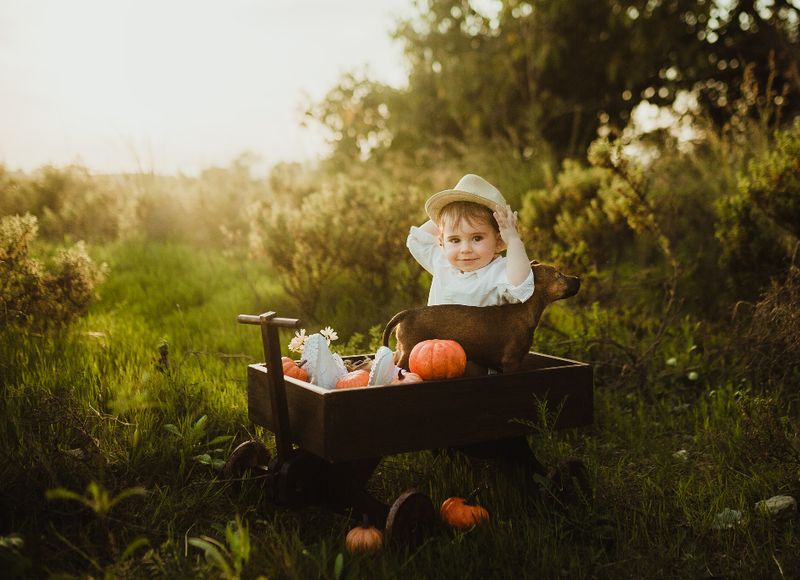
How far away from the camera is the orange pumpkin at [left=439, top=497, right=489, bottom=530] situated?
122 inches

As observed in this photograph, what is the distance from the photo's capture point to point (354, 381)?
3170 mm

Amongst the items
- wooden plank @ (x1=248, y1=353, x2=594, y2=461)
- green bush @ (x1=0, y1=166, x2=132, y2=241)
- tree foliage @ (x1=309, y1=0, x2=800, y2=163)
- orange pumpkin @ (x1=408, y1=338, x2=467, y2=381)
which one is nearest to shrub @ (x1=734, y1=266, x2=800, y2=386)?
wooden plank @ (x1=248, y1=353, x2=594, y2=461)

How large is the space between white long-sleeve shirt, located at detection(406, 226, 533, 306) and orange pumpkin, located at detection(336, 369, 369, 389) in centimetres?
62

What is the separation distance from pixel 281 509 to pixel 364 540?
59 centimetres

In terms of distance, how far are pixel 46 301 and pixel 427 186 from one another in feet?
18.5

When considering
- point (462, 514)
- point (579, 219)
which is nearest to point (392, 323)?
point (462, 514)

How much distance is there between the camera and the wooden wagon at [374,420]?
113 inches

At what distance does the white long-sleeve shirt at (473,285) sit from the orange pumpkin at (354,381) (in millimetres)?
617

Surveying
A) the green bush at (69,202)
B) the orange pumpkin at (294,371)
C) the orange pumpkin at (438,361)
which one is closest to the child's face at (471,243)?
the orange pumpkin at (438,361)

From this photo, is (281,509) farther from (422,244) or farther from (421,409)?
(422,244)

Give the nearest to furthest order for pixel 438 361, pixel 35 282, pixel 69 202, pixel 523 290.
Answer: pixel 438 361 < pixel 523 290 < pixel 35 282 < pixel 69 202

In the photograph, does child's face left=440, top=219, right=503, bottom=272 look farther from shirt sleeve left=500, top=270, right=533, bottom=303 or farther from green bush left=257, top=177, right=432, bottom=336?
green bush left=257, top=177, right=432, bottom=336

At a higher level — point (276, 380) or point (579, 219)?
point (579, 219)

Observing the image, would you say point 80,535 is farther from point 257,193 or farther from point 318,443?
point 257,193
